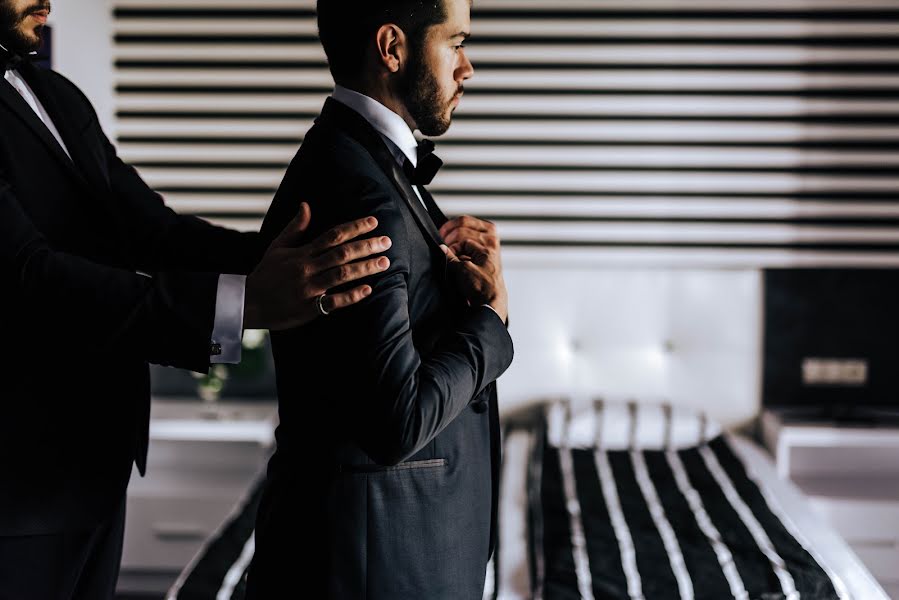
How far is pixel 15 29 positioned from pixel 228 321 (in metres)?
0.47

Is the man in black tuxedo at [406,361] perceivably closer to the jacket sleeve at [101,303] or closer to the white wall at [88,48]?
the jacket sleeve at [101,303]

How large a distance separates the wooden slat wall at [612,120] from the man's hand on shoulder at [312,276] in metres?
2.63

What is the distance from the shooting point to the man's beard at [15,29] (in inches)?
40.6

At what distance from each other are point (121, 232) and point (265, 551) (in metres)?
0.48

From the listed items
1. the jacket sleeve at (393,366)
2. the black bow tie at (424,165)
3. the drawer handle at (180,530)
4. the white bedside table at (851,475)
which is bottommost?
the drawer handle at (180,530)

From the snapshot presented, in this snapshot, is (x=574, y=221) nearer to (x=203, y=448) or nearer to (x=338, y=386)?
(x=203, y=448)

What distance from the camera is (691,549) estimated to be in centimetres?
230

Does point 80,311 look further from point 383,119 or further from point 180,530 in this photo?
point 180,530

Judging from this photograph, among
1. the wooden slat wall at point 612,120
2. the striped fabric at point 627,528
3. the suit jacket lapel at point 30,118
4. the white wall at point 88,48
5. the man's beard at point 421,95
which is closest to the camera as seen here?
the suit jacket lapel at point 30,118

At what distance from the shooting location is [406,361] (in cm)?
97

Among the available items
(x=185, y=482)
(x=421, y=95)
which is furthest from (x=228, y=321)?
(x=185, y=482)

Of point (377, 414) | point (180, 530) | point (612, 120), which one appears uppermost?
point (612, 120)

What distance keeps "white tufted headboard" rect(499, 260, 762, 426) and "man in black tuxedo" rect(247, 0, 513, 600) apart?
2374 millimetres

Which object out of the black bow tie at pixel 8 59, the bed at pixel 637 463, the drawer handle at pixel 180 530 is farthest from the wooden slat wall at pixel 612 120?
the black bow tie at pixel 8 59
